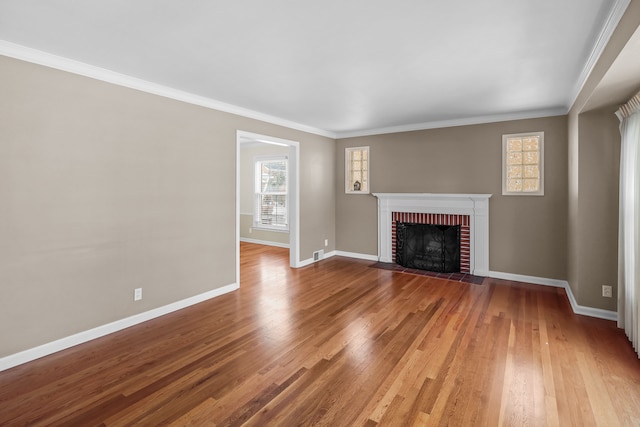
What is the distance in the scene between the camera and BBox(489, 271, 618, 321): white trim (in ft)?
11.8

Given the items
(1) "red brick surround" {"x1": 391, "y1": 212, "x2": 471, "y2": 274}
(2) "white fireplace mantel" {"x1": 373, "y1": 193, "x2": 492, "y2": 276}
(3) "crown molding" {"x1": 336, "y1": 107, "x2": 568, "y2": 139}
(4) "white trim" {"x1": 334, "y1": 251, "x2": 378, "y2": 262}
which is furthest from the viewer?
(4) "white trim" {"x1": 334, "y1": 251, "x2": 378, "y2": 262}

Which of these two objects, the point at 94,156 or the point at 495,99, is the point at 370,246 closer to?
the point at 495,99

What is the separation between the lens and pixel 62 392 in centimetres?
234

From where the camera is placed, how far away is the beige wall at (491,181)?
15.6ft

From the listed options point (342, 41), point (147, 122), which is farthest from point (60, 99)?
point (342, 41)

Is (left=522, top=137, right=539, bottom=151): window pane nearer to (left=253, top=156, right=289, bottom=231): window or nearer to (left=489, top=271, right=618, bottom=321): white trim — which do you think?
(left=489, top=271, right=618, bottom=321): white trim

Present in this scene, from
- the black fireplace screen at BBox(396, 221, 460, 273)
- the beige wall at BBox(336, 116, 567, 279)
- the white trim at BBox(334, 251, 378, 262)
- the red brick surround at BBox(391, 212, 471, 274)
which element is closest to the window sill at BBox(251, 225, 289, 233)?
the white trim at BBox(334, 251, 378, 262)

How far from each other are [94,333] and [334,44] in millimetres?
3416

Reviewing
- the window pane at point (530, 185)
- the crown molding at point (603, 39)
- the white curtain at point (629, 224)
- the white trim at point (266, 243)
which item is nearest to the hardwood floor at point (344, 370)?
the white curtain at point (629, 224)

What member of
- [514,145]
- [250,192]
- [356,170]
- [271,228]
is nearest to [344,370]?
[514,145]

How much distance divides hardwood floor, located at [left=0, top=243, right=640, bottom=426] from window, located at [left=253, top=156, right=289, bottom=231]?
4.12 m

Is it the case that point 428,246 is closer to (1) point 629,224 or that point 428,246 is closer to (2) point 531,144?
(2) point 531,144

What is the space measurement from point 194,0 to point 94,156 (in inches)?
76.2

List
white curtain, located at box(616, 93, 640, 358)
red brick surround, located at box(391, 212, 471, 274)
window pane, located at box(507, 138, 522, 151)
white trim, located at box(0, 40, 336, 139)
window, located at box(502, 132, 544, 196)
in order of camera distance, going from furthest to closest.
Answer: red brick surround, located at box(391, 212, 471, 274), window pane, located at box(507, 138, 522, 151), window, located at box(502, 132, 544, 196), white curtain, located at box(616, 93, 640, 358), white trim, located at box(0, 40, 336, 139)
